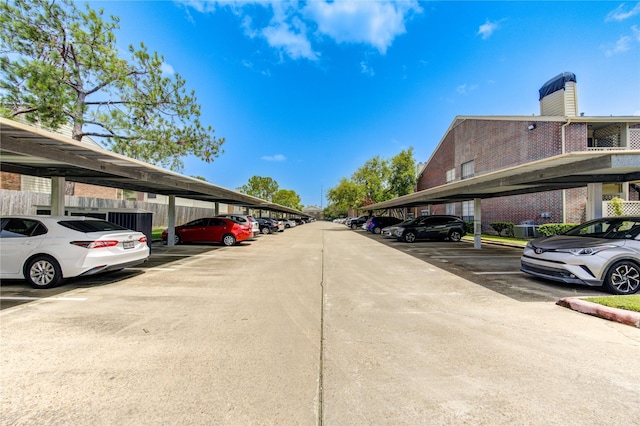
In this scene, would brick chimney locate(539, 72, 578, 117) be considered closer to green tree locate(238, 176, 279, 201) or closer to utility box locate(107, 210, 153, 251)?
utility box locate(107, 210, 153, 251)

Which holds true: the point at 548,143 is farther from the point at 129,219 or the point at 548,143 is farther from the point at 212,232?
the point at 129,219

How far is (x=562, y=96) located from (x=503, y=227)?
8.55 metres

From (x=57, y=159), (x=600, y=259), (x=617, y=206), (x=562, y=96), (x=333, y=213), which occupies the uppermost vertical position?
(x=562, y=96)

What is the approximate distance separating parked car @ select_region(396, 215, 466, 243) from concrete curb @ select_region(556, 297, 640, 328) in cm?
1213

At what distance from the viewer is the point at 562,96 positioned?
17719mm

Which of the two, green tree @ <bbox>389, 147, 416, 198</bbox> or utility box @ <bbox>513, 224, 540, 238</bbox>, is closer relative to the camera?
utility box @ <bbox>513, 224, 540, 238</bbox>

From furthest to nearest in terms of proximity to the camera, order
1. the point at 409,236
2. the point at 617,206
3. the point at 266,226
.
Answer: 1. the point at 266,226
2. the point at 409,236
3. the point at 617,206

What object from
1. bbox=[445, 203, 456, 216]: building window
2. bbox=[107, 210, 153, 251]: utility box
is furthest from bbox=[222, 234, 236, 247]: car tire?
bbox=[445, 203, 456, 216]: building window

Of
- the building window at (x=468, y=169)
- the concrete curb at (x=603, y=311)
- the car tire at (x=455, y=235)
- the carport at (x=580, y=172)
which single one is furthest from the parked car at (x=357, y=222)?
the concrete curb at (x=603, y=311)

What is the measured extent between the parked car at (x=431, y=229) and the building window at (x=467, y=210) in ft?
26.5

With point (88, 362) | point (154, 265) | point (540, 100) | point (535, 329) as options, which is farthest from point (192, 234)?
point (540, 100)

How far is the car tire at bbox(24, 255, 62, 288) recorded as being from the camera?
6.00m

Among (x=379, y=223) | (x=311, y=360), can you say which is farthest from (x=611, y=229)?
(x=379, y=223)

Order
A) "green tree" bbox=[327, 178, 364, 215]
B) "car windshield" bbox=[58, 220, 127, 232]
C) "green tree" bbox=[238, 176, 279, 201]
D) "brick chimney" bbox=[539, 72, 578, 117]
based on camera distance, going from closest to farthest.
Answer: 1. "car windshield" bbox=[58, 220, 127, 232]
2. "brick chimney" bbox=[539, 72, 578, 117]
3. "green tree" bbox=[327, 178, 364, 215]
4. "green tree" bbox=[238, 176, 279, 201]
